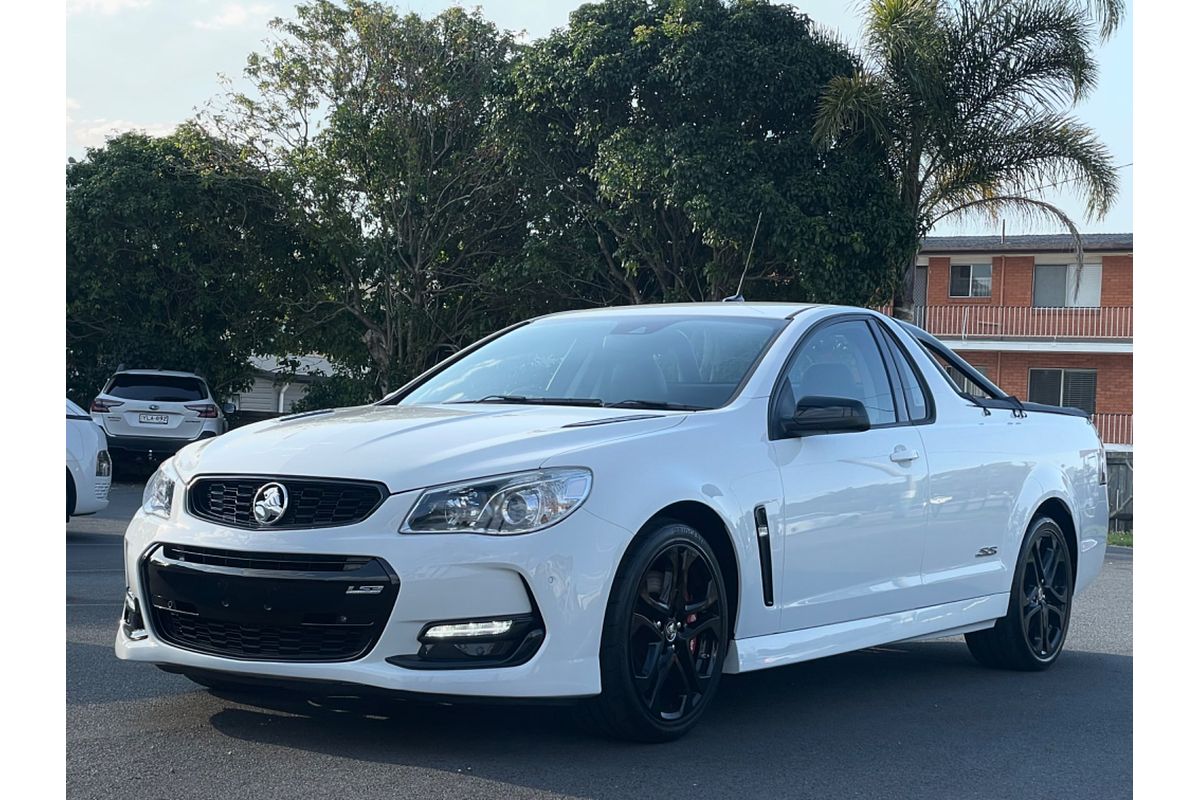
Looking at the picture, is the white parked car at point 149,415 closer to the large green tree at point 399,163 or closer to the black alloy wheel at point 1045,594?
the large green tree at point 399,163

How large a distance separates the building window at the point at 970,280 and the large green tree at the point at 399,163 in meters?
20.5

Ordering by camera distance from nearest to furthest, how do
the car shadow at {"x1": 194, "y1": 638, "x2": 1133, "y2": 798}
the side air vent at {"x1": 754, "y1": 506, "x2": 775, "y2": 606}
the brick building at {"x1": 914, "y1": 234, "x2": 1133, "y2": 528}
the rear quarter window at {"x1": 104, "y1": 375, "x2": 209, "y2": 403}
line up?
the car shadow at {"x1": 194, "y1": 638, "x2": 1133, "y2": 798}
the side air vent at {"x1": 754, "y1": 506, "x2": 775, "y2": 606}
the rear quarter window at {"x1": 104, "y1": 375, "x2": 209, "y2": 403}
the brick building at {"x1": 914, "y1": 234, "x2": 1133, "y2": 528}

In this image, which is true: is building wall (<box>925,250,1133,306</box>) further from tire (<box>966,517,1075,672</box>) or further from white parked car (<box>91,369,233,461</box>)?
tire (<box>966,517,1075,672</box>)

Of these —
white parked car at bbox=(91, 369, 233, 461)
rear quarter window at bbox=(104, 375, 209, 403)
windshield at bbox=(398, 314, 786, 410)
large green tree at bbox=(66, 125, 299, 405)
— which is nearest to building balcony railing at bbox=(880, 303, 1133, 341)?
large green tree at bbox=(66, 125, 299, 405)

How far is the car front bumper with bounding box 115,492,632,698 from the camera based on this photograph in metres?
4.64

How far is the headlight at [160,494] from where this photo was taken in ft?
17.1

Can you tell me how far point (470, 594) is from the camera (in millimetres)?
4656

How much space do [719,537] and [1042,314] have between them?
4039cm

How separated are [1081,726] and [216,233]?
80.3 feet

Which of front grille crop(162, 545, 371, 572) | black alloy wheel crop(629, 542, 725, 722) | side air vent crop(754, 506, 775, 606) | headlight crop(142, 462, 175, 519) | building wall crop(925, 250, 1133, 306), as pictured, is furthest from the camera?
building wall crop(925, 250, 1133, 306)

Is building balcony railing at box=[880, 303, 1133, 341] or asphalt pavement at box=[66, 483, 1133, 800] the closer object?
asphalt pavement at box=[66, 483, 1133, 800]

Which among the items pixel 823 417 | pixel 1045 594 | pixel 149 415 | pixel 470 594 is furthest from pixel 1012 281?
pixel 470 594

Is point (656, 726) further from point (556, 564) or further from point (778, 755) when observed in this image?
point (556, 564)
